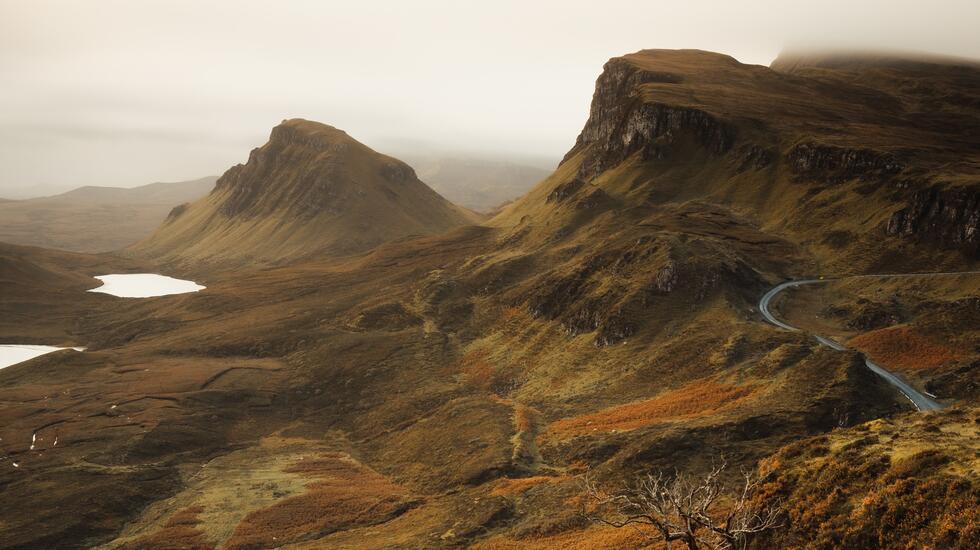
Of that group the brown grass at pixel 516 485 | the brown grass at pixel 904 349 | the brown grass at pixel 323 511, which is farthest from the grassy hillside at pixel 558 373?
the brown grass at pixel 904 349

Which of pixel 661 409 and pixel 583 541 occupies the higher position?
pixel 583 541

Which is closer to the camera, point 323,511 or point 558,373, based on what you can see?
point 323,511

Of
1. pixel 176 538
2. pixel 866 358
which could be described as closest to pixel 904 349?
pixel 866 358

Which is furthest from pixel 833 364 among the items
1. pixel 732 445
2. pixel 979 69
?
pixel 979 69

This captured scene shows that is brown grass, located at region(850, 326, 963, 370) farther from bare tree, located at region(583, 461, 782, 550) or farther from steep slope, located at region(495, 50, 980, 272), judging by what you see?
bare tree, located at region(583, 461, 782, 550)

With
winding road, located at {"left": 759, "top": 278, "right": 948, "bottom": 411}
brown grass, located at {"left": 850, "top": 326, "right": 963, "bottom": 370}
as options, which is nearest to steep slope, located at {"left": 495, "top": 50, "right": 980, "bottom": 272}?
winding road, located at {"left": 759, "top": 278, "right": 948, "bottom": 411}

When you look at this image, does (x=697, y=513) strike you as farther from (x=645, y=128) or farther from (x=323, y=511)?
(x=645, y=128)

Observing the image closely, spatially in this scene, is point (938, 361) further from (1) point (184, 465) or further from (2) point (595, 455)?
(1) point (184, 465)
